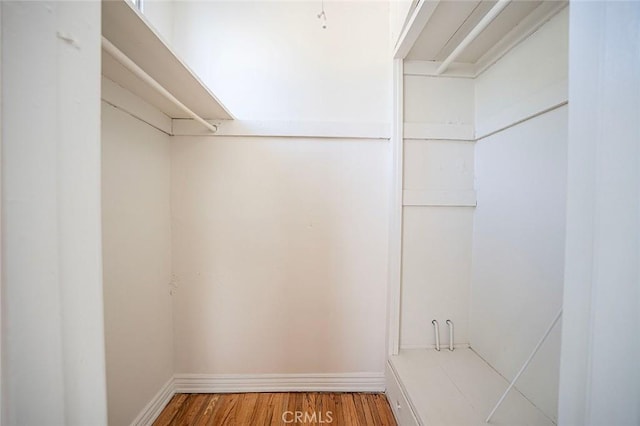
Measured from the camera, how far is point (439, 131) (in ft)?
4.97

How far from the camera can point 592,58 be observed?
1.32ft

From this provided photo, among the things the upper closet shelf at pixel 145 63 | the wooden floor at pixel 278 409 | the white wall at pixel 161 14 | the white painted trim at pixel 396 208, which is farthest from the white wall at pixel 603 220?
the white wall at pixel 161 14

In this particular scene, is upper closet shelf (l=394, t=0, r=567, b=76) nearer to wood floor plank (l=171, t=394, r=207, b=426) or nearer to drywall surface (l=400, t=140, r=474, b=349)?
drywall surface (l=400, t=140, r=474, b=349)

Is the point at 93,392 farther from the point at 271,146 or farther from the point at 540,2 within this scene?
the point at 540,2

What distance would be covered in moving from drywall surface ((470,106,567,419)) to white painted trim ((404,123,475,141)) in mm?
121

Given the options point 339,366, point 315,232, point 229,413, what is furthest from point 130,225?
point 339,366

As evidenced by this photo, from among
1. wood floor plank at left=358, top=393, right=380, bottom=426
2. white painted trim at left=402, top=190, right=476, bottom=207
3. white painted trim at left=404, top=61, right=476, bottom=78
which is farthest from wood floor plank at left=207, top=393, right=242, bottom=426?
white painted trim at left=404, top=61, right=476, bottom=78

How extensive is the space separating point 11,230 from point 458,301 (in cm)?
198

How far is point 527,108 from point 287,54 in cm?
148

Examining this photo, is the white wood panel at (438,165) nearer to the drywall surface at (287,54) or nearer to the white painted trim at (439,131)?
the white painted trim at (439,131)

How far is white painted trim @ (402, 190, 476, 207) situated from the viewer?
1.51 metres

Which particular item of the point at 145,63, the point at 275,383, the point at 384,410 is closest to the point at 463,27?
the point at 145,63

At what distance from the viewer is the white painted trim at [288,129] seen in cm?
150

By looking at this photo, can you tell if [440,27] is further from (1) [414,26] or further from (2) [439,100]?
(2) [439,100]
